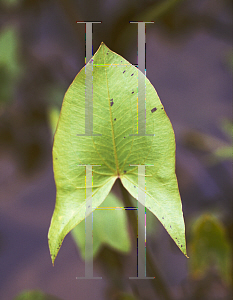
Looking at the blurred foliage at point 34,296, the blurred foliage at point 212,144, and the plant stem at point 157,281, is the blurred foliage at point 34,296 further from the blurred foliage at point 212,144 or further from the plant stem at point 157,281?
the blurred foliage at point 212,144

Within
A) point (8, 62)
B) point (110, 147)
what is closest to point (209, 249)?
point (110, 147)

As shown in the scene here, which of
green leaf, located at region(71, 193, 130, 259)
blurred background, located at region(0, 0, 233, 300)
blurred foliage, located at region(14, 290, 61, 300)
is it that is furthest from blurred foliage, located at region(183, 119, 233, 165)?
blurred foliage, located at region(14, 290, 61, 300)

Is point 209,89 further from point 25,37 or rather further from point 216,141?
point 25,37

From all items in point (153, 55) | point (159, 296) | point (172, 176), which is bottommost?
point (159, 296)

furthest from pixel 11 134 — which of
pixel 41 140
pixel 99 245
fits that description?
pixel 99 245

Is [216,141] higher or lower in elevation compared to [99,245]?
higher

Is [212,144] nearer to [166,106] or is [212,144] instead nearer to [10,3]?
[166,106]
